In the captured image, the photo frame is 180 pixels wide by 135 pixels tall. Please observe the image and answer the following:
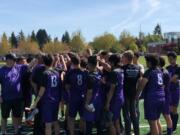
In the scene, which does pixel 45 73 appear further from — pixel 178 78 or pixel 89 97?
pixel 178 78

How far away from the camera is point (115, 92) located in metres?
9.05

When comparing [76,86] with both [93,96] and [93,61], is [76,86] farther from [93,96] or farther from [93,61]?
[93,61]

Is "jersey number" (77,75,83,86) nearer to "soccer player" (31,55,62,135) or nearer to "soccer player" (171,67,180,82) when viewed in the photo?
"soccer player" (31,55,62,135)

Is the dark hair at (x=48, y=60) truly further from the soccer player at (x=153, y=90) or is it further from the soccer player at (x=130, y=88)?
the soccer player at (x=153, y=90)

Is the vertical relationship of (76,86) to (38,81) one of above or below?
below

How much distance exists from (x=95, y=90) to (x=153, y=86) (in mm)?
1204

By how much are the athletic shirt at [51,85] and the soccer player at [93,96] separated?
64 cm

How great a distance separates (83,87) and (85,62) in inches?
29.2

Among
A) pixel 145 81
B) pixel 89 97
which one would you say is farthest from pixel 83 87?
pixel 145 81

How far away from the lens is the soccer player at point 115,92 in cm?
889

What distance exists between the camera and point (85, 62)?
961 centimetres

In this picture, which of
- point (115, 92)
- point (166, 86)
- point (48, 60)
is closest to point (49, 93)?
point (48, 60)

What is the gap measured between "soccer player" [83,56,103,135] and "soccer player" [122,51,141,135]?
0.84 m

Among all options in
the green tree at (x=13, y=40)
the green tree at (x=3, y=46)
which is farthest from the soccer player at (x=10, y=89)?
the green tree at (x=13, y=40)
